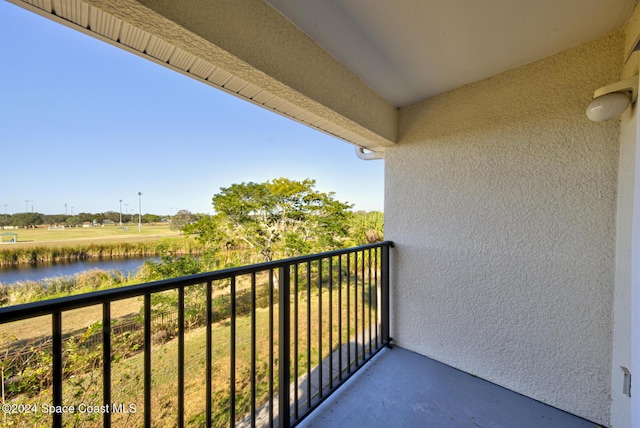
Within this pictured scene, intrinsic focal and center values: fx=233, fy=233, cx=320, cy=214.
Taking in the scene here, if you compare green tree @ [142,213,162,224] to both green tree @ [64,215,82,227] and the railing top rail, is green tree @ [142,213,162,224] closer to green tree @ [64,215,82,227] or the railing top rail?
green tree @ [64,215,82,227]

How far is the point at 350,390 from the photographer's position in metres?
1.83

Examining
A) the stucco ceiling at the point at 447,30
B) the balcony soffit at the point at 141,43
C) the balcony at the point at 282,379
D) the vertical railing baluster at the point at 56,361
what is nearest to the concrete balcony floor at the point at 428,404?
the balcony at the point at 282,379

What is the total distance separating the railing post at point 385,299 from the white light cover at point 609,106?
1.65 m

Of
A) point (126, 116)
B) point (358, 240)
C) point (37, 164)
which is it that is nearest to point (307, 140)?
point (358, 240)

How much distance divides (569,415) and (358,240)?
596 cm

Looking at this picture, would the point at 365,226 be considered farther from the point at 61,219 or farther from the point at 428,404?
the point at 61,219

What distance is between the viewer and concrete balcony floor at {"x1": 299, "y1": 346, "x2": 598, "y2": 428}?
156cm

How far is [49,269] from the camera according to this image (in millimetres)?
2393

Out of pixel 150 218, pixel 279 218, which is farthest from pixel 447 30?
pixel 279 218

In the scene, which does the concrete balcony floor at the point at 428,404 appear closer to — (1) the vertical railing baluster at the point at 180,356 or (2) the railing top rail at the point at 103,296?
(1) the vertical railing baluster at the point at 180,356

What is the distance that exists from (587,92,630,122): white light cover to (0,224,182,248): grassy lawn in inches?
171

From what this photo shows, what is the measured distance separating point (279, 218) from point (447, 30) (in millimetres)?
7806

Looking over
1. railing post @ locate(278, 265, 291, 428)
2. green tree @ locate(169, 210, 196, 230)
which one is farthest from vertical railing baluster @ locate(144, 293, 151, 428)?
green tree @ locate(169, 210, 196, 230)

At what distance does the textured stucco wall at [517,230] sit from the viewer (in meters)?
1.53
